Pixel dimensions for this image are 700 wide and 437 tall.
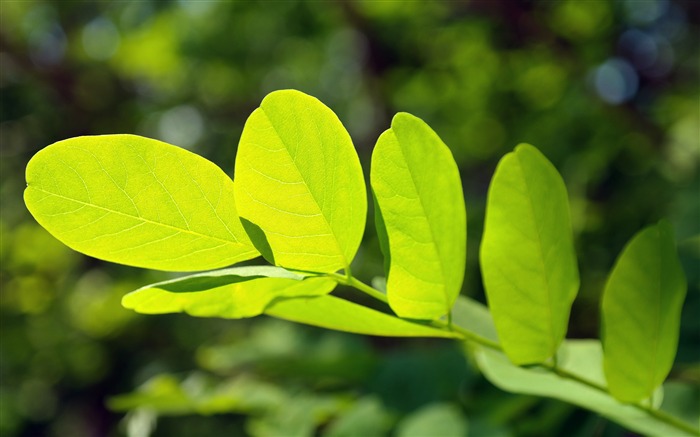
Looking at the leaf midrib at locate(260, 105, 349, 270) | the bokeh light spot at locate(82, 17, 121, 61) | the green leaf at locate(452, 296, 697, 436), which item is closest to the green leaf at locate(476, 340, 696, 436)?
the green leaf at locate(452, 296, 697, 436)

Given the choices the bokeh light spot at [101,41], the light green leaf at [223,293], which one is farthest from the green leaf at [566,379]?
the bokeh light spot at [101,41]

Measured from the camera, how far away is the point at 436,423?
0.46 m

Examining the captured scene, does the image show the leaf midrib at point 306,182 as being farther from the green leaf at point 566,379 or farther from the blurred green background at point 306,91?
the blurred green background at point 306,91

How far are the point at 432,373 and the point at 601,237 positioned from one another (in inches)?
25.9

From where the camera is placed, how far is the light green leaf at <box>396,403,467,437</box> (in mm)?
447

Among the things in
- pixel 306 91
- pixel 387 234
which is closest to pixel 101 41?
pixel 306 91

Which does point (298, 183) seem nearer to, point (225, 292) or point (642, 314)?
point (225, 292)

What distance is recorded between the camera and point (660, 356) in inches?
11.8

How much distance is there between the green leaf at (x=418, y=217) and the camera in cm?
26

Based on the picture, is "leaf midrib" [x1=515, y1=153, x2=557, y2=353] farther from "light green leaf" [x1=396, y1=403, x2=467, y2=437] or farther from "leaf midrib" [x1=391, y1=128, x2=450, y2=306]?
"light green leaf" [x1=396, y1=403, x2=467, y2=437]

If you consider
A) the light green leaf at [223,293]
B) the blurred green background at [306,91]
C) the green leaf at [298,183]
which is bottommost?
the blurred green background at [306,91]

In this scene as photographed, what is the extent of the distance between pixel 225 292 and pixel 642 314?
0.18 m

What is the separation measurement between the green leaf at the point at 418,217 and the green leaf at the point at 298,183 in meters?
0.01

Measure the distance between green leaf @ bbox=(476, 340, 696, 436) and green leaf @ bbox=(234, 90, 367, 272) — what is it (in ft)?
0.42
